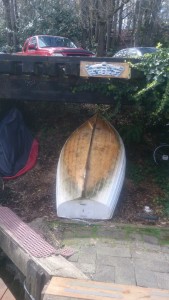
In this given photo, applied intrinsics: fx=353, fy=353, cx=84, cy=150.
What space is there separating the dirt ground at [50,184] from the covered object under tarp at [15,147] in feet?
0.58

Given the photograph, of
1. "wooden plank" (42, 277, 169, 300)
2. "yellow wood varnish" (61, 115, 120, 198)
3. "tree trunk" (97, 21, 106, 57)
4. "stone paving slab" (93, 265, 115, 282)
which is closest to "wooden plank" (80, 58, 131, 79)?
"yellow wood varnish" (61, 115, 120, 198)

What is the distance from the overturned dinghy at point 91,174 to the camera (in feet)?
17.8

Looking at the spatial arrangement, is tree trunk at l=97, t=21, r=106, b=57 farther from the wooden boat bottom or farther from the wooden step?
the wooden step

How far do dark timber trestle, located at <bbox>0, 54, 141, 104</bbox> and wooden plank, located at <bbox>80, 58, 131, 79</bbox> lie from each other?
0.08 m

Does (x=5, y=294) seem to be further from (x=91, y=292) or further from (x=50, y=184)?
(x=50, y=184)

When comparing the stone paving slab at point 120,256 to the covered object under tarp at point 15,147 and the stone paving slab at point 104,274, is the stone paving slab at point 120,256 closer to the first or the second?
the stone paving slab at point 104,274

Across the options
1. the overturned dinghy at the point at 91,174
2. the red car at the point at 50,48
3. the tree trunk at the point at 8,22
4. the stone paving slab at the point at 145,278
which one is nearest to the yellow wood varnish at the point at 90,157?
the overturned dinghy at the point at 91,174

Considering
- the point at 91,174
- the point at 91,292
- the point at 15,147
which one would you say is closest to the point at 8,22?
the point at 15,147

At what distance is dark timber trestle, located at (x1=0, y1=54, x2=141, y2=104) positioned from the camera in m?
6.84

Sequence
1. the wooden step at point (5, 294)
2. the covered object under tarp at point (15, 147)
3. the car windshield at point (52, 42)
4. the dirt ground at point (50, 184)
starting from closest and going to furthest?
the wooden step at point (5, 294)
the dirt ground at point (50, 184)
the covered object under tarp at point (15, 147)
the car windshield at point (52, 42)

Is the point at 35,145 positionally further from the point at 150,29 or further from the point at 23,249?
the point at 150,29

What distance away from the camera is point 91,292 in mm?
3008

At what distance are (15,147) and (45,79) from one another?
60.7 inches

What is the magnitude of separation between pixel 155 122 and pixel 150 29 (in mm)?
11849
